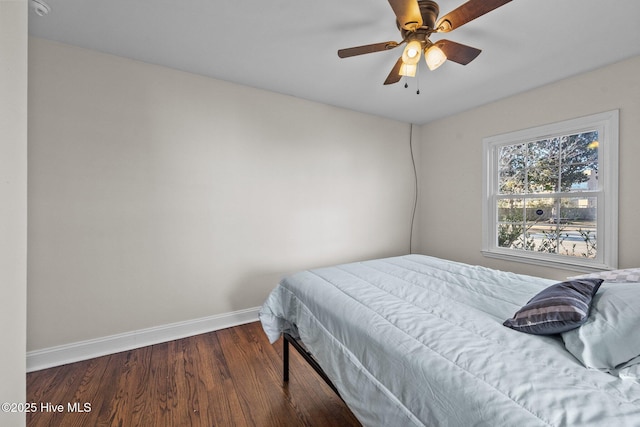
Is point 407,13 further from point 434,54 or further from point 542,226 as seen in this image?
point 542,226

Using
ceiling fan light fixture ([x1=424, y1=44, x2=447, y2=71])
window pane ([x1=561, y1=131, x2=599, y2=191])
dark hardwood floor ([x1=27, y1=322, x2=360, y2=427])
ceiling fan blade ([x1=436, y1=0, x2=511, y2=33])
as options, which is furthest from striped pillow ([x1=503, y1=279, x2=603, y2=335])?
window pane ([x1=561, y1=131, x2=599, y2=191])

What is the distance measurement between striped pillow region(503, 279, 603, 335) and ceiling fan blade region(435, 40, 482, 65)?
138cm

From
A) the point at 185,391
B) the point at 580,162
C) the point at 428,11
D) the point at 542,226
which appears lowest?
the point at 185,391

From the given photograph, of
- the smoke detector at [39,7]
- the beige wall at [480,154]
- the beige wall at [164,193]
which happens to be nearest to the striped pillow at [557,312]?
the beige wall at [480,154]

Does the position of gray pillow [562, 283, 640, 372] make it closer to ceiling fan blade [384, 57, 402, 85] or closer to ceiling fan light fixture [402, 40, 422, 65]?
ceiling fan light fixture [402, 40, 422, 65]

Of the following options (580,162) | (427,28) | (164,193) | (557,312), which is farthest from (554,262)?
(164,193)

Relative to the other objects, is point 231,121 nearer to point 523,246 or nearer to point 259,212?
point 259,212

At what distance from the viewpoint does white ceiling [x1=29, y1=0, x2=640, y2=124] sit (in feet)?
5.34

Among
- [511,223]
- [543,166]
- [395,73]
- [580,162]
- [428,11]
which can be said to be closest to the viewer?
[428,11]

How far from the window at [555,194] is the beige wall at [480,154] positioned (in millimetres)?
70

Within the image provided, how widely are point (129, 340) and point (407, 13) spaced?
305 cm

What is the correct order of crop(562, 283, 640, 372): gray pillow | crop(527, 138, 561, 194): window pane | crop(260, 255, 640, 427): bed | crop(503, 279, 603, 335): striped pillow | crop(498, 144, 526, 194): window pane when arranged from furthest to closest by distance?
1. crop(498, 144, 526, 194): window pane
2. crop(527, 138, 561, 194): window pane
3. crop(503, 279, 603, 335): striped pillow
4. crop(562, 283, 640, 372): gray pillow
5. crop(260, 255, 640, 427): bed

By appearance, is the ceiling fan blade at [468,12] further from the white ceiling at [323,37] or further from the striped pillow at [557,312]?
the striped pillow at [557,312]

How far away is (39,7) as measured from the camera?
5.21 ft
